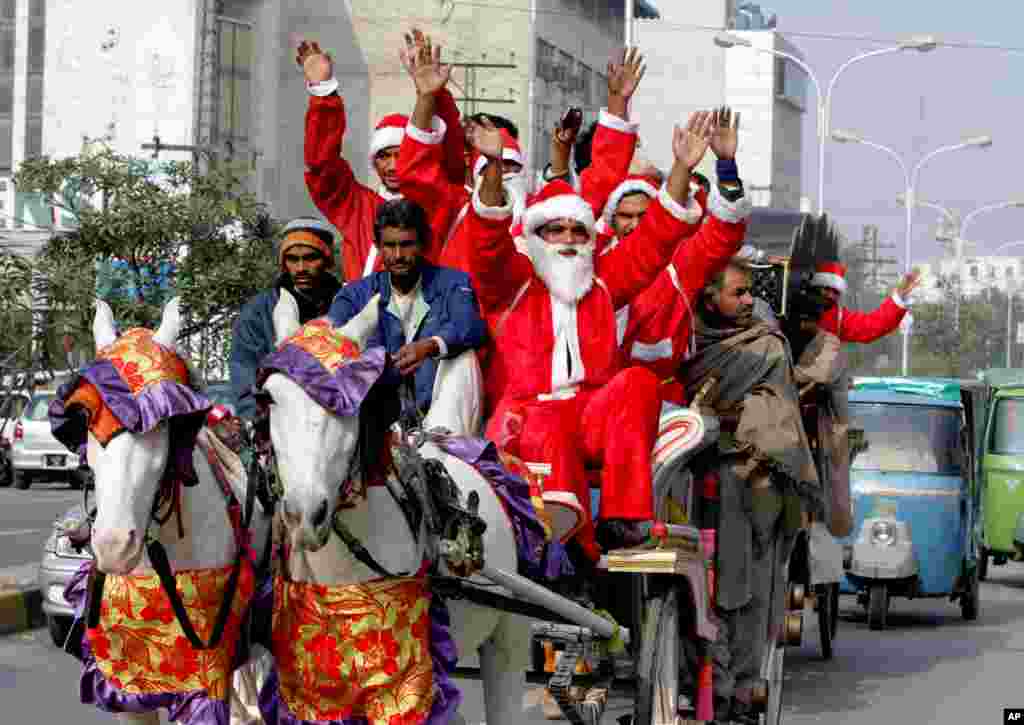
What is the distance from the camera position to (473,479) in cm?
705

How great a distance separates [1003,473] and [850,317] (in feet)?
31.2

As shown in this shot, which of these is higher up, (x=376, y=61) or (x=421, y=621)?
(x=376, y=61)

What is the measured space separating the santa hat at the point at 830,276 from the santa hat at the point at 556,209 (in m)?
4.92

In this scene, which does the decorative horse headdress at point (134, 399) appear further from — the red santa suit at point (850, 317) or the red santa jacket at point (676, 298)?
the red santa suit at point (850, 317)

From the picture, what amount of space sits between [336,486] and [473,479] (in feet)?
4.29

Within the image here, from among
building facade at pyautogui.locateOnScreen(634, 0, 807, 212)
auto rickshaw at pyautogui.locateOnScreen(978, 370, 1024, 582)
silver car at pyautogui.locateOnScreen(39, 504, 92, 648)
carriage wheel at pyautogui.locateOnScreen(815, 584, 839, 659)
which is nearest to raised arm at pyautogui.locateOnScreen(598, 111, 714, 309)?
silver car at pyautogui.locateOnScreen(39, 504, 92, 648)

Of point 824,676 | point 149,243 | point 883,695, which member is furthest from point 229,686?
point 149,243

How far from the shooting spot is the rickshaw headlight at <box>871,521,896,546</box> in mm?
17891

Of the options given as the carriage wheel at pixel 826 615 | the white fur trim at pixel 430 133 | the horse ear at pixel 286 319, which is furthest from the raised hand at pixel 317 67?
the carriage wheel at pixel 826 615

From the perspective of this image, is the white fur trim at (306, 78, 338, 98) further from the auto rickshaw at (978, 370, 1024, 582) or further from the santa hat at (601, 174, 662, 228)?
the auto rickshaw at (978, 370, 1024, 582)

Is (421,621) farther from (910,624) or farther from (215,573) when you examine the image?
(910,624)

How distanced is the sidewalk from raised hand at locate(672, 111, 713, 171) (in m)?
7.17

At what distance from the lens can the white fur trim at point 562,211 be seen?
28.0ft

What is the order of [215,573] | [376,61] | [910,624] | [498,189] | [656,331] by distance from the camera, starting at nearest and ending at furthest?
1. [215,573]
2. [498,189]
3. [656,331]
4. [910,624]
5. [376,61]
